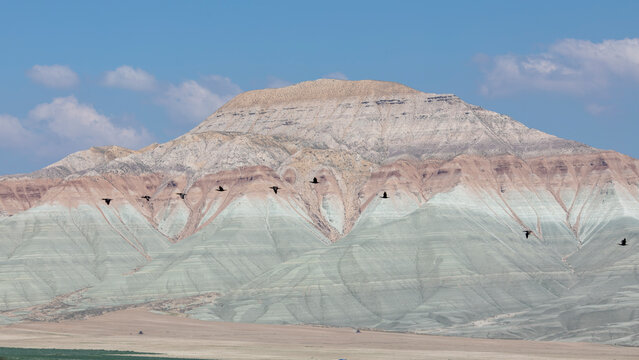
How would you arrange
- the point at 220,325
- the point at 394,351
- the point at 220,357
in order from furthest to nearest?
the point at 220,325
the point at 394,351
the point at 220,357

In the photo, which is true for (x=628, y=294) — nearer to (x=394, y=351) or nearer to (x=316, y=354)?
(x=394, y=351)

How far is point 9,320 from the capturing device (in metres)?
192

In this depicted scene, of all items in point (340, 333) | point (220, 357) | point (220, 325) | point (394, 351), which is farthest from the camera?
point (220, 325)

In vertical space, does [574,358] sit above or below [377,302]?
below

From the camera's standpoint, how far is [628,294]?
603ft

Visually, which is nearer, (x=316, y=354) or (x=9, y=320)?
(x=316, y=354)

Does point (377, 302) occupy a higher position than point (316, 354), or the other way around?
point (377, 302)

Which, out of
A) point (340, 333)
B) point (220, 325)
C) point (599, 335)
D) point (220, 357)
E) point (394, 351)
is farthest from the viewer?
point (220, 325)

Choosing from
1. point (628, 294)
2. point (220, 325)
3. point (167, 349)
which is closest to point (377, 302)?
point (220, 325)

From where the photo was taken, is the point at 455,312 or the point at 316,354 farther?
the point at 455,312

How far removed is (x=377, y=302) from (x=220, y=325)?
29102 millimetres

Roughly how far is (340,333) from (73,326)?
149 feet

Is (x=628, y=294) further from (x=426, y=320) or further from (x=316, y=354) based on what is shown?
(x=316, y=354)

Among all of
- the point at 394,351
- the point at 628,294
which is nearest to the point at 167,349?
the point at 394,351
